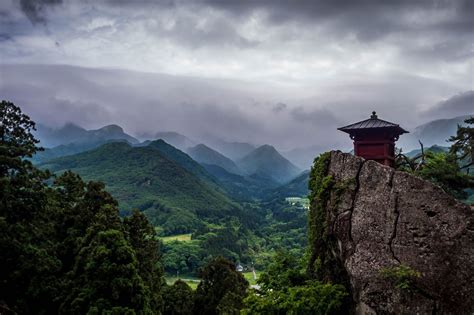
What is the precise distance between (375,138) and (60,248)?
58.3 ft

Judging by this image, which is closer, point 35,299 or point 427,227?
point 427,227

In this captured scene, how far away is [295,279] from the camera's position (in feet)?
58.7

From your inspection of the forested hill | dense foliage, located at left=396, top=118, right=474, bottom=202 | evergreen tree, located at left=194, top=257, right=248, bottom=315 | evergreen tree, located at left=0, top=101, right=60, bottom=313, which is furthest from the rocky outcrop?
the forested hill

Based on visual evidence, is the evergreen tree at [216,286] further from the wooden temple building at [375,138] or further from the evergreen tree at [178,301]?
the wooden temple building at [375,138]

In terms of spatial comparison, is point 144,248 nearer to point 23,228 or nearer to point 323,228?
point 23,228

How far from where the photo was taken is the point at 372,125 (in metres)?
18.2

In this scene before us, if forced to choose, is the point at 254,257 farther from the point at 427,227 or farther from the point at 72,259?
the point at 427,227

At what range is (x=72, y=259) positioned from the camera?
23281 millimetres

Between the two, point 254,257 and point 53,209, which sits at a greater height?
point 53,209

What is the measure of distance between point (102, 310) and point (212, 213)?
406ft

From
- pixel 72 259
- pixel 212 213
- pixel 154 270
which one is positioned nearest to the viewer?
pixel 72 259

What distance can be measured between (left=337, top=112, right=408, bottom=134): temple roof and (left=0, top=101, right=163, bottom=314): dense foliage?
12301 mm

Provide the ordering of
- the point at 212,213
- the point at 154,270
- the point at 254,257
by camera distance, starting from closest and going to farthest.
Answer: the point at 154,270
the point at 254,257
the point at 212,213

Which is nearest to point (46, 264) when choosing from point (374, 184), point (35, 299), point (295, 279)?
point (35, 299)
